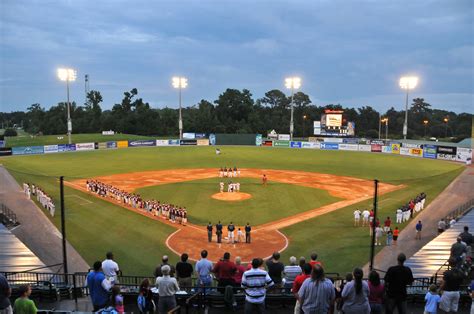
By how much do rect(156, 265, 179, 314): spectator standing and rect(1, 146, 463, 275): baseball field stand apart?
954cm

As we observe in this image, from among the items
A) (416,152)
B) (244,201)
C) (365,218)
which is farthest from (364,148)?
(365,218)

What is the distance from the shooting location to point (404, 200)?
32.0 m

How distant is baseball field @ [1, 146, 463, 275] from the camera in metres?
20.3

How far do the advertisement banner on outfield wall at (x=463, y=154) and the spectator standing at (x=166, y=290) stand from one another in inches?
2347

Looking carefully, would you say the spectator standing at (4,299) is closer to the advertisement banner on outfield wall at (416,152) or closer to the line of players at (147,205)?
the line of players at (147,205)

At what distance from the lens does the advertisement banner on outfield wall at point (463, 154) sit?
57072 millimetres

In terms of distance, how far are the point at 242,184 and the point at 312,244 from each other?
60.0 ft

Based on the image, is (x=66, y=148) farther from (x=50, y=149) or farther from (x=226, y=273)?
(x=226, y=273)

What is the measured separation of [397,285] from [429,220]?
66.1ft

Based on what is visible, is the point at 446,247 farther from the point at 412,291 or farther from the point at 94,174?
the point at 94,174

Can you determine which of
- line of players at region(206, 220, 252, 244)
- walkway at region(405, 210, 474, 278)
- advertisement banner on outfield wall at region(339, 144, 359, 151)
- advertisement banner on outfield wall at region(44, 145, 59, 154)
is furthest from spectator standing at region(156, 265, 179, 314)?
advertisement banner on outfield wall at region(339, 144, 359, 151)

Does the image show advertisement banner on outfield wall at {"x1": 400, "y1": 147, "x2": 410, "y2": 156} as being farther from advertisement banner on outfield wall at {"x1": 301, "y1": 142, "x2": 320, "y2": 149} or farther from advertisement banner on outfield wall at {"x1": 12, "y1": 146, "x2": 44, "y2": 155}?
advertisement banner on outfield wall at {"x1": 12, "y1": 146, "x2": 44, "y2": 155}

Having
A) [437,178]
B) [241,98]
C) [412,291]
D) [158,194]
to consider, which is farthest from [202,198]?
[241,98]

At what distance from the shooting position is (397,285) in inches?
312
